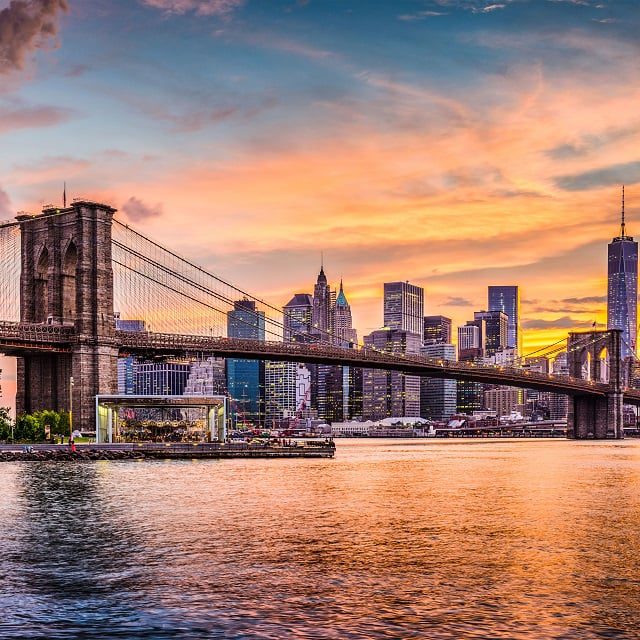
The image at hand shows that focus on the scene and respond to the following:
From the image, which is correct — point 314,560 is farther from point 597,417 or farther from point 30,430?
point 597,417

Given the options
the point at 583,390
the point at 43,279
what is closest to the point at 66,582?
the point at 43,279

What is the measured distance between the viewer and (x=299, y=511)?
44406 millimetres

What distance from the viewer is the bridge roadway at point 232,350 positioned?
295 ft

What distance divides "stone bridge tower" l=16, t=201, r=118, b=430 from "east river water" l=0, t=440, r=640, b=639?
1364 inches

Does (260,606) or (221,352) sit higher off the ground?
(221,352)

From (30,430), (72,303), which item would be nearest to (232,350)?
(72,303)

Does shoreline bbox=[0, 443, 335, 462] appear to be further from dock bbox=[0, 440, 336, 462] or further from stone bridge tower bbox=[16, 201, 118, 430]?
stone bridge tower bbox=[16, 201, 118, 430]

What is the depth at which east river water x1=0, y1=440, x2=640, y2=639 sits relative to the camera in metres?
23.0

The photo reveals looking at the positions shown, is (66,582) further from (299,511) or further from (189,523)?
(299,511)

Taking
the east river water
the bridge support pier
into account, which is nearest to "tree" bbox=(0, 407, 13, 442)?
the east river water

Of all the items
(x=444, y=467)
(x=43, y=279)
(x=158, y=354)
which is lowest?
(x=444, y=467)

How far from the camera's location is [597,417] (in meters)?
176

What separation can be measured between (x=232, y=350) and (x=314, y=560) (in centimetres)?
7099

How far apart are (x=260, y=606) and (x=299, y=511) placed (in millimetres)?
19829
